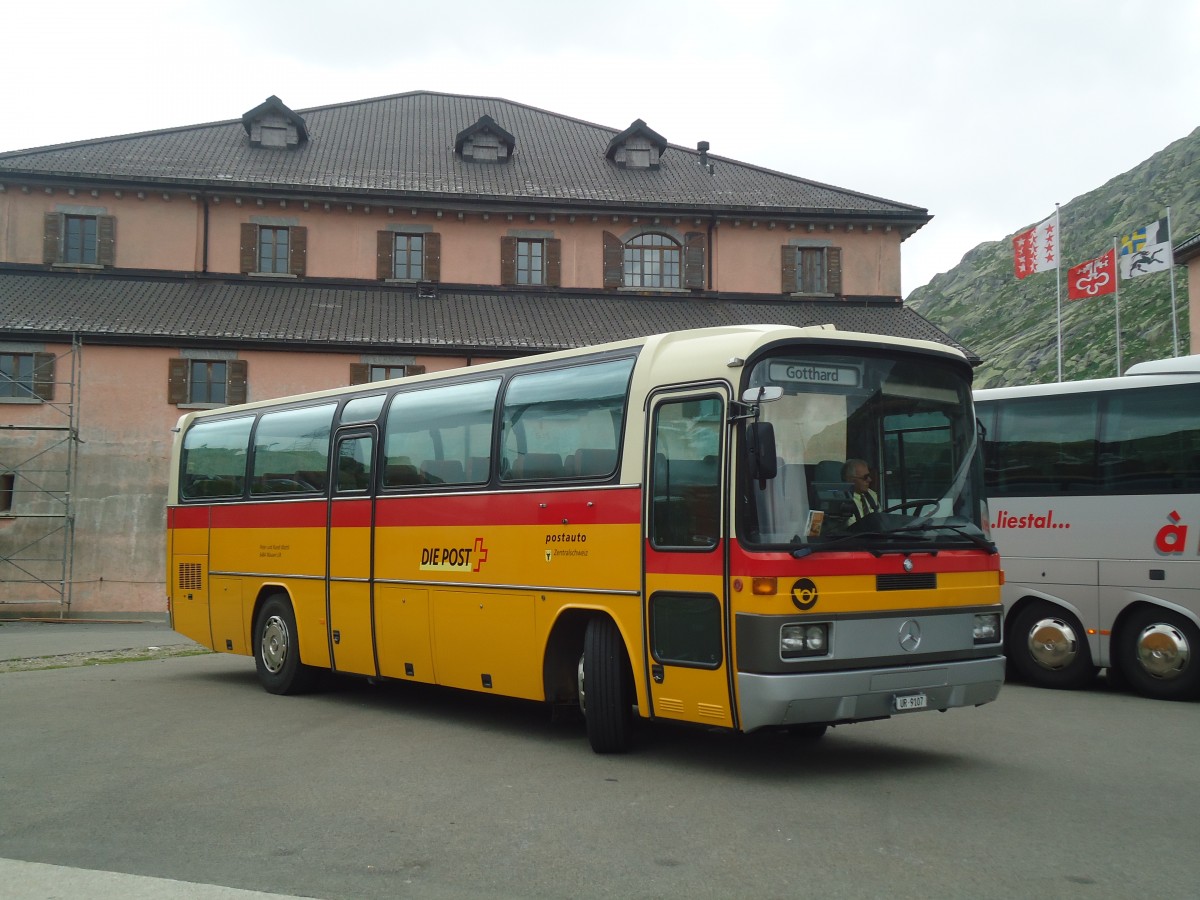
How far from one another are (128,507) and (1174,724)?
26.3 metres

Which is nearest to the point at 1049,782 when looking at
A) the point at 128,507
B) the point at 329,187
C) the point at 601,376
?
the point at 601,376

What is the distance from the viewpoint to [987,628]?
9.19 metres

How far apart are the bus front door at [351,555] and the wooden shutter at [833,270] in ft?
86.6

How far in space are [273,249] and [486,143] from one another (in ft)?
24.4

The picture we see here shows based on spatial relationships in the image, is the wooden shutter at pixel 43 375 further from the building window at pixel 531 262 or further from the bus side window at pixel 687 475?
the bus side window at pixel 687 475

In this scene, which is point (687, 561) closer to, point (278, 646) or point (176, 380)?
point (278, 646)

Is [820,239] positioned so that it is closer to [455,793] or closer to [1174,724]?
[1174,724]

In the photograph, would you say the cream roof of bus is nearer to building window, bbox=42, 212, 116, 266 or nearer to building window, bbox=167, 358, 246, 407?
building window, bbox=167, 358, 246, 407

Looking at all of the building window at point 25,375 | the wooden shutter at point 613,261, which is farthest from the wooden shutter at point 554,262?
the building window at point 25,375

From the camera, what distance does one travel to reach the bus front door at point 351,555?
12539 mm

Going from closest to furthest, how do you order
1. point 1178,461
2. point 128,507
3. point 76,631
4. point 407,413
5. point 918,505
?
1. point 918,505
2. point 407,413
3. point 1178,461
4. point 76,631
5. point 128,507

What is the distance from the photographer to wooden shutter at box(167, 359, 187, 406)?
31.7 meters

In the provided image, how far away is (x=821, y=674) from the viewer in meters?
8.19

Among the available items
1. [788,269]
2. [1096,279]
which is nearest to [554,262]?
[788,269]
